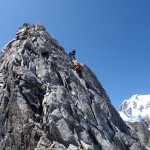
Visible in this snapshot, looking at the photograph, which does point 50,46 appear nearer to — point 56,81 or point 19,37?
point 19,37

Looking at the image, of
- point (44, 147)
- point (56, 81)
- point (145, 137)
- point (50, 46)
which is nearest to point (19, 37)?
point (50, 46)

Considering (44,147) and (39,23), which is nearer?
(44,147)

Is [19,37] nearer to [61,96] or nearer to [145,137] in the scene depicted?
[61,96]

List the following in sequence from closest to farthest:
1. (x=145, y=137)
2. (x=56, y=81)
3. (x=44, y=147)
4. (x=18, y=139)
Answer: (x=44, y=147) → (x=18, y=139) → (x=56, y=81) → (x=145, y=137)

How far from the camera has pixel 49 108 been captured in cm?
3712

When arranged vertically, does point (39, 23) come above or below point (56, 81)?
above

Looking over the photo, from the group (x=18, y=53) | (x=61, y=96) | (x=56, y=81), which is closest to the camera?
(x=61, y=96)

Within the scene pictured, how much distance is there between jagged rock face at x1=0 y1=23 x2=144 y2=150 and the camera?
1359 inches

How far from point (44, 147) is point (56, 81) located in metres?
16.9

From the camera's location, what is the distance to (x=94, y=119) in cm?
4297

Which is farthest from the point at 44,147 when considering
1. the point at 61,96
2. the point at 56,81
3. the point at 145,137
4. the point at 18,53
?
the point at 145,137

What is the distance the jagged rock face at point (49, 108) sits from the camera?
34.5 metres

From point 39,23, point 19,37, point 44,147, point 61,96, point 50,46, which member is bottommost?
point 44,147

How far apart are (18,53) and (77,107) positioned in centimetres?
1817
